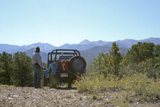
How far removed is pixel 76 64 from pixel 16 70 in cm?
3280

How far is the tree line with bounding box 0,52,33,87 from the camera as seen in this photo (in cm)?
3866

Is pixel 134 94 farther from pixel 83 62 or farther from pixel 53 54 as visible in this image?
pixel 53 54

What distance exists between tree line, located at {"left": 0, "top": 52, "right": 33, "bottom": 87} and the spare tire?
2990cm

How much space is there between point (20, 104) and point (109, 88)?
3.47 m

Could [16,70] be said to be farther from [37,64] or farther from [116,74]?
[37,64]

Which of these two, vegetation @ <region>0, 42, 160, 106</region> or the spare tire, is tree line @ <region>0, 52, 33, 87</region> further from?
the spare tire

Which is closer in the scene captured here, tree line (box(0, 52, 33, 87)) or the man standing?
the man standing

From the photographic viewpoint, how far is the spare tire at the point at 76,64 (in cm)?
974

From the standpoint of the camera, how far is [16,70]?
39938 mm

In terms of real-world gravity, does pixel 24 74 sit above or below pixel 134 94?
below

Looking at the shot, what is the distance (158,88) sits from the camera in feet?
18.1

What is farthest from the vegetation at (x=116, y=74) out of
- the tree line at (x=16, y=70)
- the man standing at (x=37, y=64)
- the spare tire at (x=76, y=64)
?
the man standing at (x=37, y=64)

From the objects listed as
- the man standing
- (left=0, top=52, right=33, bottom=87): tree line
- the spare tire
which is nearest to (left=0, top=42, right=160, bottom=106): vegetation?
(left=0, top=52, right=33, bottom=87): tree line

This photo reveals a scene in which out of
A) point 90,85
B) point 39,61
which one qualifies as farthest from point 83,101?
point 39,61
